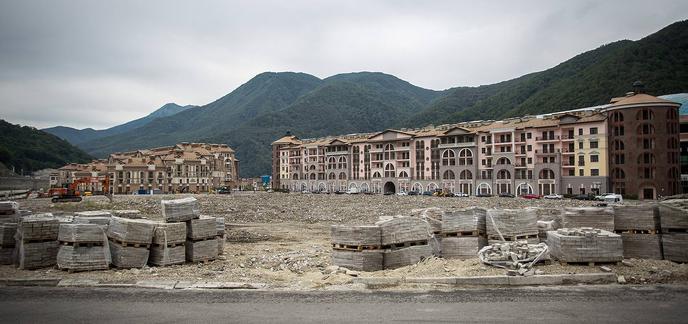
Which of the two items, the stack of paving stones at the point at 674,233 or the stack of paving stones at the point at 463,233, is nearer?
the stack of paving stones at the point at 674,233

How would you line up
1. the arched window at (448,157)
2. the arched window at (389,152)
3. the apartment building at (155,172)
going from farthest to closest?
the apartment building at (155,172) < the arched window at (389,152) < the arched window at (448,157)

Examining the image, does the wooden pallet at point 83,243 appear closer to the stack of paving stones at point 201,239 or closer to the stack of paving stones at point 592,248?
the stack of paving stones at point 201,239

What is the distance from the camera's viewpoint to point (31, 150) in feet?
420

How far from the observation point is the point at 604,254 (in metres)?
12.1

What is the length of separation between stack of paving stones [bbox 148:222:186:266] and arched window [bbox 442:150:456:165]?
64.8 m

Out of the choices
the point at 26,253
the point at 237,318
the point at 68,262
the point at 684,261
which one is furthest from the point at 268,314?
the point at 684,261

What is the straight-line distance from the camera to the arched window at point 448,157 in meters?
74.2

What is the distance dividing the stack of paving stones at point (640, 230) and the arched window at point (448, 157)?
61.1 m

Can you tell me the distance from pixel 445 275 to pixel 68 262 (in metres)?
11.0

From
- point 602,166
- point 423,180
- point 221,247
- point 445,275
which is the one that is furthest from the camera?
point 423,180

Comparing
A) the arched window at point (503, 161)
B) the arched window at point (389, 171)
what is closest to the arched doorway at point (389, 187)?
the arched window at point (389, 171)

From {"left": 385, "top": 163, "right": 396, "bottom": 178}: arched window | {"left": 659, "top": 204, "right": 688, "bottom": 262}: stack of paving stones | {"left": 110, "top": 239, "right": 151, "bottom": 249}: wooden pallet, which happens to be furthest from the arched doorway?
{"left": 110, "top": 239, "right": 151, "bottom": 249}: wooden pallet

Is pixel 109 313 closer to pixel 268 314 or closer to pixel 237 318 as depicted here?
pixel 237 318

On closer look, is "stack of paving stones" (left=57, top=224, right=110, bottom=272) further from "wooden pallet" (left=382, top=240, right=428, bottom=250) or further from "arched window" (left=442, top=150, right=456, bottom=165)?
"arched window" (left=442, top=150, right=456, bottom=165)
